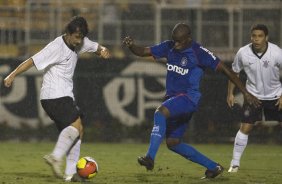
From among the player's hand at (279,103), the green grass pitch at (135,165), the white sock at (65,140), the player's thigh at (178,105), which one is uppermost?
the player's thigh at (178,105)

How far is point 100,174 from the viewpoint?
1062 cm

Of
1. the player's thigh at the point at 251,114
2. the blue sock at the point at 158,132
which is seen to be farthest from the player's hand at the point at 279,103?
the blue sock at the point at 158,132

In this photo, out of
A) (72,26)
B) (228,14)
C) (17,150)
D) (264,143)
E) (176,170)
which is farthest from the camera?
(228,14)

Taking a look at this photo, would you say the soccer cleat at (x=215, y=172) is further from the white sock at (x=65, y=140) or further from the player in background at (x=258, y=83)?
the white sock at (x=65, y=140)

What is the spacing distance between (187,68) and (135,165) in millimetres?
3243

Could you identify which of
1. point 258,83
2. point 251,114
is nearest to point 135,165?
point 251,114

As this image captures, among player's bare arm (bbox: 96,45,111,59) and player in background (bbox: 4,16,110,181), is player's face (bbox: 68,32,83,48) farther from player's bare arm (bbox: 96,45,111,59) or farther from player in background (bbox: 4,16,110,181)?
player's bare arm (bbox: 96,45,111,59)

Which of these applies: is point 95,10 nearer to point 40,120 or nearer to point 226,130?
point 40,120

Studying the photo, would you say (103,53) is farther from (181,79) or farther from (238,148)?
(238,148)

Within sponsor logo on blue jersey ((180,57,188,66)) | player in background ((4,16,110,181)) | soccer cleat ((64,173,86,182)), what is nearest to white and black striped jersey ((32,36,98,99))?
player in background ((4,16,110,181))

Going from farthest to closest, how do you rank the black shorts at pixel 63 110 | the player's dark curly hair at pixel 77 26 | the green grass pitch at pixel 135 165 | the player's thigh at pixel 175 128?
the green grass pitch at pixel 135 165, the player's thigh at pixel 175 128, the black shorts at pixel 63 110, the player's dark curly hair at pixel 77 26

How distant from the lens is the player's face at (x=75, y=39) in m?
9.33

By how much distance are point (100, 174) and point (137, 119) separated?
7.23m

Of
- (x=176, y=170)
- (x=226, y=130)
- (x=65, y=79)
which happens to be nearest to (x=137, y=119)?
(x=226, y=130)
